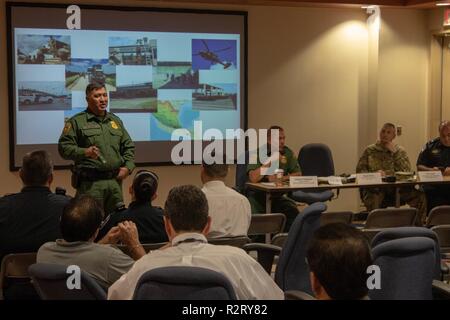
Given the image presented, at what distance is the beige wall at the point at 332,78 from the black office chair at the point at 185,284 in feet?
18.7

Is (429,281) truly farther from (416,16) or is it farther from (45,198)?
(416,16)

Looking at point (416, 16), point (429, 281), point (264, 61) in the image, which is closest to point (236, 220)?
point (429, 281)

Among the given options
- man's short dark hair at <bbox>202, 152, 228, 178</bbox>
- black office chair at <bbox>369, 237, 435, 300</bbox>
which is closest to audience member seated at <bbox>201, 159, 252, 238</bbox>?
man's short dark hair at <bbox>202, 152, 228, 178</bbox>

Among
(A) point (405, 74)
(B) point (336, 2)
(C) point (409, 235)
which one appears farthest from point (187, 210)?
(A) point (405, 74)

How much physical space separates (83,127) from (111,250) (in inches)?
109

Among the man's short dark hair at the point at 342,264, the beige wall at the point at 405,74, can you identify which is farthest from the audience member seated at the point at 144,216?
the beige wall at the point at 405,74

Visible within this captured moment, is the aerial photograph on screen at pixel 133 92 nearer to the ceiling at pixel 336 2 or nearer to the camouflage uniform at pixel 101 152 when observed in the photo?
the ceiling at pixel 336 2

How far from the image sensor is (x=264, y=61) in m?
8.27

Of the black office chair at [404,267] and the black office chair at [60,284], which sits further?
the black office chair at [404,267]

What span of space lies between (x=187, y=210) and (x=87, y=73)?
505cm

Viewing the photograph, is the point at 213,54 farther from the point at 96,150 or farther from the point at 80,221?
the point at 80,221

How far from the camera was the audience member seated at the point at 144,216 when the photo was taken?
383 centimetres

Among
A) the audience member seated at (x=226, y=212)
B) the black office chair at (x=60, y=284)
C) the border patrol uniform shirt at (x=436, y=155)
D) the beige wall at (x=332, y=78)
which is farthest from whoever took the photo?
the beige wall at (x=332, y=78)

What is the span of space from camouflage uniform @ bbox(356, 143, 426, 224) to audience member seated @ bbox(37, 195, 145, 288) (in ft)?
14.8
